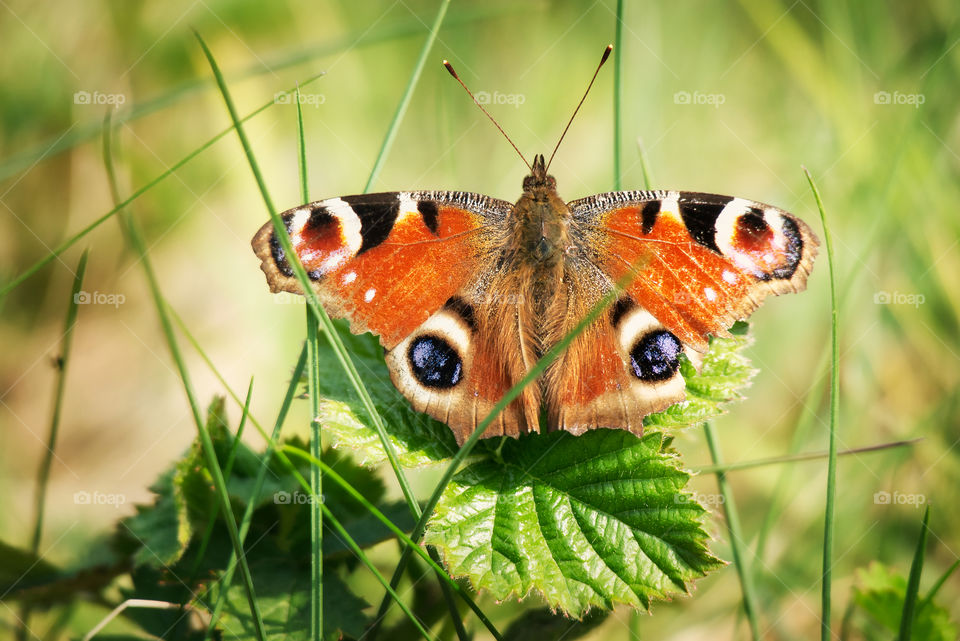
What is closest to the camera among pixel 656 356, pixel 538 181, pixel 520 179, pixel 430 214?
pixel 656 356

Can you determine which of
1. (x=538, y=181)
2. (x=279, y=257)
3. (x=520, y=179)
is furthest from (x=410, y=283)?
(x=520, y=179)

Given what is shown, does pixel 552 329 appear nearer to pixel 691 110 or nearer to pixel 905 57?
pixel 691 110

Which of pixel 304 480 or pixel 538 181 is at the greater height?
pixel 538 181

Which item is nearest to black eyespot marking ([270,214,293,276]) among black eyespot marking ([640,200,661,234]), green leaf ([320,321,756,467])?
green leaf ([320,321,756,467])

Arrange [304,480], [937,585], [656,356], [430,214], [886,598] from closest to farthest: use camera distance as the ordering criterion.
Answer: [937,585] → [304,480] → [656,356] → [886,598] → [430,214]

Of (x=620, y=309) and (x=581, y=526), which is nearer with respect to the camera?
(x=581, y=526)

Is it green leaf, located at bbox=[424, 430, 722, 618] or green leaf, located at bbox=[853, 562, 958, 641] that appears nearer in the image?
green leaf, located at bbox=[424, 430, 722, 618]

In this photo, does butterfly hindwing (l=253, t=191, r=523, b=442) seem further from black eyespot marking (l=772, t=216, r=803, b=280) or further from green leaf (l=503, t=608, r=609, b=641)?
black eyespot marking (l=772, t=216, r=803, b=280)

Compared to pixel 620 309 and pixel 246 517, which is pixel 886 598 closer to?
pixel 620 309
